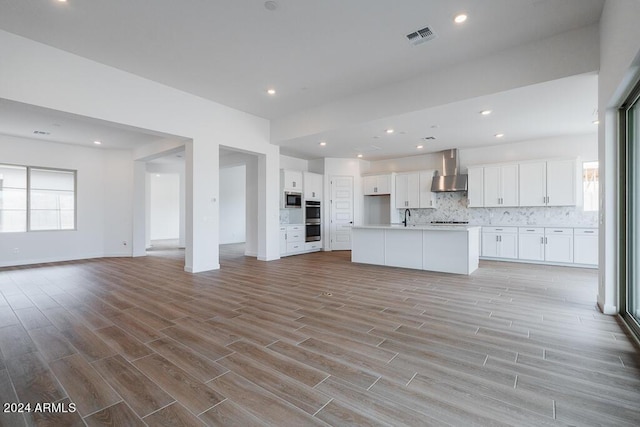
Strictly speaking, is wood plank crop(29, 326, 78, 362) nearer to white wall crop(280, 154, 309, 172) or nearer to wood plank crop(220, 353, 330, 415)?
wood plank crop(220, 353, 330, 415)

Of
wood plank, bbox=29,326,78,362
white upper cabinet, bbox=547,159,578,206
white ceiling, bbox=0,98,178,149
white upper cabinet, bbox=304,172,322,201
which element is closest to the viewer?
wood plank, bbox=29,326,78,362

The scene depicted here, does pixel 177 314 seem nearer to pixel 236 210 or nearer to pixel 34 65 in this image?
pixel 34 65

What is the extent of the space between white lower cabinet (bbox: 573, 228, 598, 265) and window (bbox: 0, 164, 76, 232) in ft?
40.1

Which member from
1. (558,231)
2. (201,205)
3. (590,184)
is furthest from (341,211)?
(590,184)

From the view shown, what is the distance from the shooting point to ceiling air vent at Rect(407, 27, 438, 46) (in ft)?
11.9

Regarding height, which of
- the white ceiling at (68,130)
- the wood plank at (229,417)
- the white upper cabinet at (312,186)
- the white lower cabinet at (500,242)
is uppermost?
the white ceiling at (68,130)

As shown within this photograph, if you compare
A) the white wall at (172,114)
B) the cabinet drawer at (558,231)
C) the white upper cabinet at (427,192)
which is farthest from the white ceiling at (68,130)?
the cabinet drawer at (558,231)

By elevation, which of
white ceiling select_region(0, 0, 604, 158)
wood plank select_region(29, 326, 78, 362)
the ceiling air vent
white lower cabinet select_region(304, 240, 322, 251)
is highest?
white ceiling select_region(0, 0, 604, 158)

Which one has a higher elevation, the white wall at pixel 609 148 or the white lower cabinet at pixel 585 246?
the white wall at pixel 609 148

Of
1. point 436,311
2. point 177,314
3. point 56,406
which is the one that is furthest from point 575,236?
point 56,406

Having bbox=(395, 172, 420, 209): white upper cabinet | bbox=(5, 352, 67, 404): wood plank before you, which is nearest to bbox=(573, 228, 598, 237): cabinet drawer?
bbox=(395, 172, 420, 209): white upper cabinet

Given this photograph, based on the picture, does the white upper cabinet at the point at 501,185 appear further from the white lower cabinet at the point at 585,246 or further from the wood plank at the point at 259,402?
the wood plank at the point at 259,402

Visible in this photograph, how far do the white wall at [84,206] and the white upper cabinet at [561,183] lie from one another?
10861mm

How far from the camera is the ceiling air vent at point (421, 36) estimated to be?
3613 millimetres
